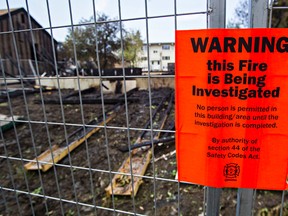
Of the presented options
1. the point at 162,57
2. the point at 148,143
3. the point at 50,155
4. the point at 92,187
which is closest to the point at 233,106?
the point at 162,57

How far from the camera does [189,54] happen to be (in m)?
0.79

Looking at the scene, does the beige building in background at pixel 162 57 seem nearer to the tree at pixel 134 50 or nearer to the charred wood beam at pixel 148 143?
the tree at pixel 134 50

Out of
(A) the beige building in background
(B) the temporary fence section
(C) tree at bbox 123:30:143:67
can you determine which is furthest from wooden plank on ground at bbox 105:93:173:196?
(C) tree at bbox 123:30:143:67

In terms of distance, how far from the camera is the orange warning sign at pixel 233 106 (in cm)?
73

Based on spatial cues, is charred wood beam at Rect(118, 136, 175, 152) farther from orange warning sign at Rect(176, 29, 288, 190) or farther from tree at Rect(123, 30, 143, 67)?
orange warning sign at Rect(176, 29, 288, 190)

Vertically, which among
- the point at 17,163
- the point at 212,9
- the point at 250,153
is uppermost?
the point at 212,9

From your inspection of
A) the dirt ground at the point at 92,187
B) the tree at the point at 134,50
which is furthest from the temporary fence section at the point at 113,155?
the tree at the point at 134,50

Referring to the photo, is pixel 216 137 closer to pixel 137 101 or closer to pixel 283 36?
pixel 283 36

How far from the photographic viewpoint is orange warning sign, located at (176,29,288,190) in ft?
2.39

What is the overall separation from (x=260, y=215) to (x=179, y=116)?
4.66ft

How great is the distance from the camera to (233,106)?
2.61ft

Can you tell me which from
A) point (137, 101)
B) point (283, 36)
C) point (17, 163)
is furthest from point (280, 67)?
point (137, 101)

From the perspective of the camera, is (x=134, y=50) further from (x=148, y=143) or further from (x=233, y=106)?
(x=233, y=106)

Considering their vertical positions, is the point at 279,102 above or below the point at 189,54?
below
